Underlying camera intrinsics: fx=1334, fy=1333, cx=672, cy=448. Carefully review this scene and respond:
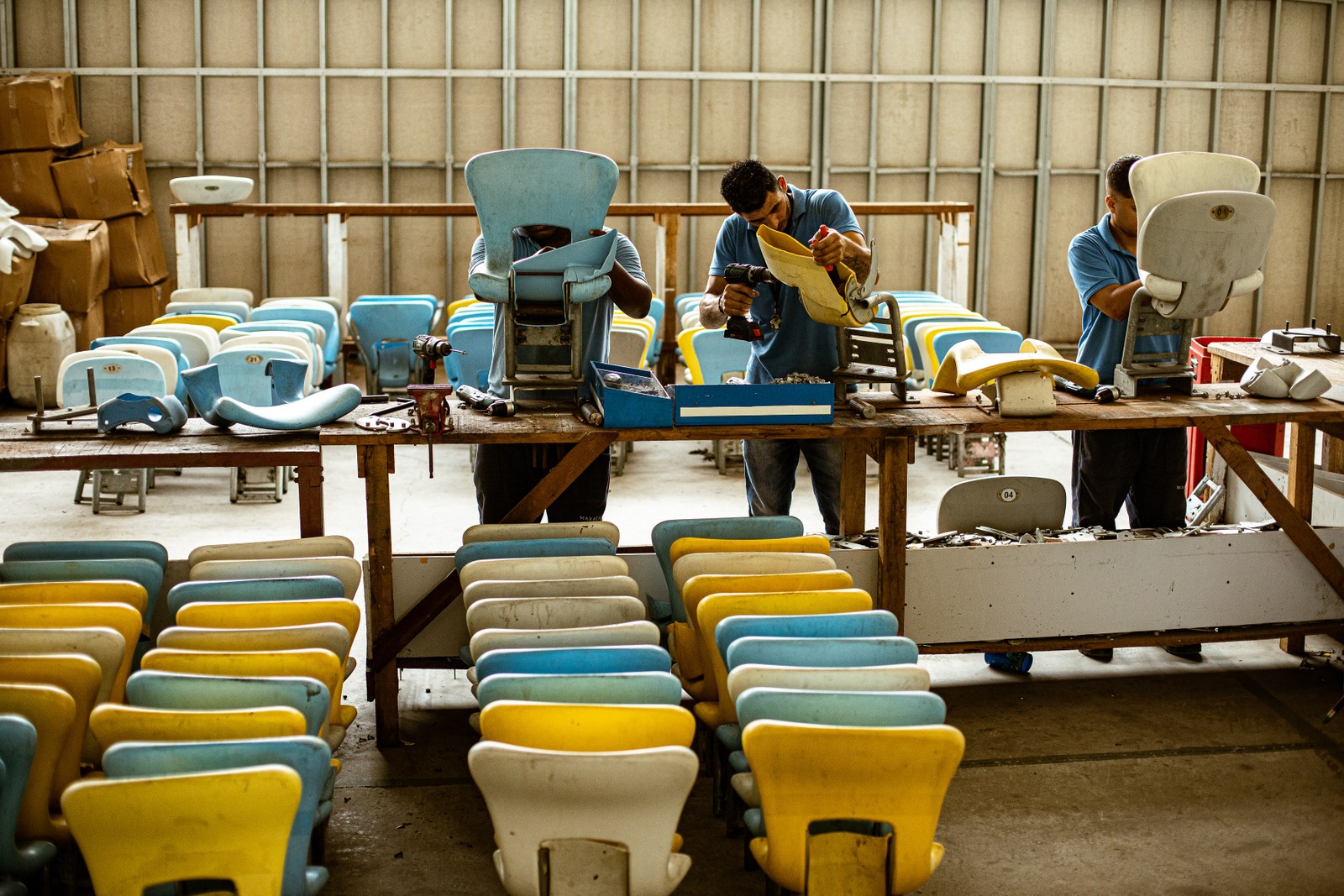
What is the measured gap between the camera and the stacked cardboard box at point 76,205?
32.3ft

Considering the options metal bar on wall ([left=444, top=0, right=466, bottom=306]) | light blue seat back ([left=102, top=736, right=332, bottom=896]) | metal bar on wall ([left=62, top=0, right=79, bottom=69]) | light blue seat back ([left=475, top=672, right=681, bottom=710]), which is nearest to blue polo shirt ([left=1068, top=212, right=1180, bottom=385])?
light blue seat back ([left=475, top=672, right=681, bottom=710])

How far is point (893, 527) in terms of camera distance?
154 inches

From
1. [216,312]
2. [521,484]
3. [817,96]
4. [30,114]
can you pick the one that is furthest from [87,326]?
[521,484]

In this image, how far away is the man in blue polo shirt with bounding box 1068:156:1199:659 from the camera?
14.3 ft

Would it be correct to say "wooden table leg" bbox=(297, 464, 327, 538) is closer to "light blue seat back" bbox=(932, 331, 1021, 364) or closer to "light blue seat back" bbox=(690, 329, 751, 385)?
"light blue seat back" bbox=(690, 329, 751, 385)

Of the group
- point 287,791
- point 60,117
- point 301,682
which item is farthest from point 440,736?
point 60,117

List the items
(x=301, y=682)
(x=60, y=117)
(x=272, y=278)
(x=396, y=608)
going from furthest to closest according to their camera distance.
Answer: (x=272, y=278) < (x=60, y=117) < (x=396, y=608) < (x=301, y=682)

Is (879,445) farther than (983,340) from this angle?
No

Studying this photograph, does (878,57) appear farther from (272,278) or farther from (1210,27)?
(272,278)

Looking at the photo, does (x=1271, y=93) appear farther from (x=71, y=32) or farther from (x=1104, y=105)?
(x=71, y=32)

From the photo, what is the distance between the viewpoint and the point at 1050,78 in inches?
468

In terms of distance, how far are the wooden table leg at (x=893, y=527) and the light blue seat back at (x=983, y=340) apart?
298 cm

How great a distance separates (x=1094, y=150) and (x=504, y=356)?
9514mm

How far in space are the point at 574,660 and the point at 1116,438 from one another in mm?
2407
